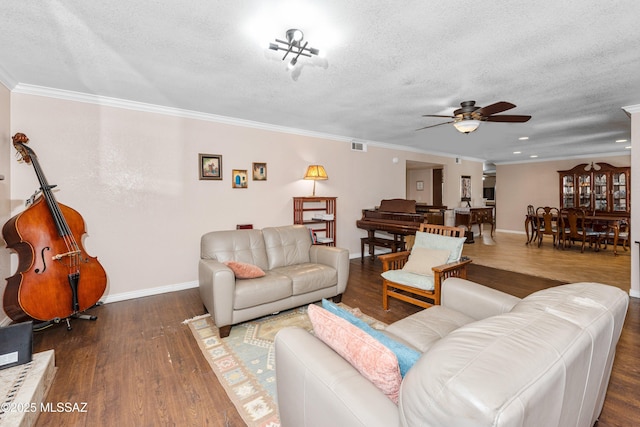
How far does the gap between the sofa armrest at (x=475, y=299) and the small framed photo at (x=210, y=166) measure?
3320 mm

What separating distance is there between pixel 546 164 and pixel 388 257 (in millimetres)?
8365

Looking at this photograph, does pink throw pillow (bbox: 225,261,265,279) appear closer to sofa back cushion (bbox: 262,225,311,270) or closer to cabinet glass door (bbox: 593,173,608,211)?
sofa back cushion (bbox: 262,225,311,270)

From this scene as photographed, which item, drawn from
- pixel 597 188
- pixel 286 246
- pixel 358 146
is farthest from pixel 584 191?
pixel 286 246

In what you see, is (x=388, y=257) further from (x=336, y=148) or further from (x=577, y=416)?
(x=336, y=148)

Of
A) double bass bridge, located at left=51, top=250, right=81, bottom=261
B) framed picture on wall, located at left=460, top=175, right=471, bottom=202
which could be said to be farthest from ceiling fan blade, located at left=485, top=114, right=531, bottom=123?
framed picture on wall, located at left=460, top=175, right=471, bottom=202

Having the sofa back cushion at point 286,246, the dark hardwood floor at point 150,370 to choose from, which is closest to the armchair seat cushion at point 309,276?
the sofa back cushion at point 286,246

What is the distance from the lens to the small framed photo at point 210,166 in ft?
13.0

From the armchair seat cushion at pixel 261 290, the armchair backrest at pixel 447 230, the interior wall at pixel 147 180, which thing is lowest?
the armchair seat cushion at pixel 261 290

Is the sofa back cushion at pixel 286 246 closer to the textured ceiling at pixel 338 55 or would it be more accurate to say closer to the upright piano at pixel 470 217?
the textured ceiling at pixel 338 55

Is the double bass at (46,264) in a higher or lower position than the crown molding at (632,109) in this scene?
lower

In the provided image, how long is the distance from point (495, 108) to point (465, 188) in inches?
238

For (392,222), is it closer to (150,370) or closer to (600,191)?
(150,370)

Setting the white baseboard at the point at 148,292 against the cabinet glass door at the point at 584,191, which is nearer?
the white baseboard at the point at 148,292

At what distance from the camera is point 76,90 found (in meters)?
3.06
